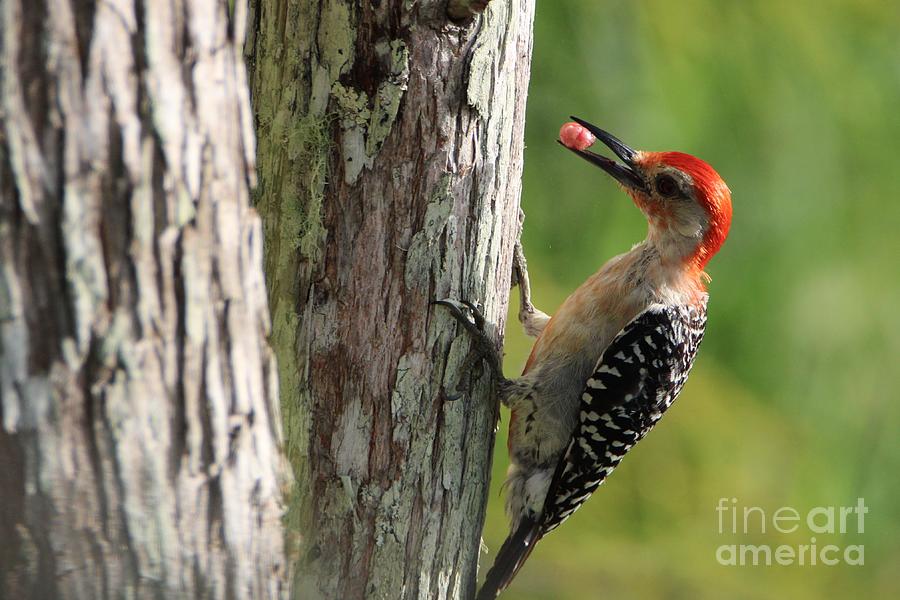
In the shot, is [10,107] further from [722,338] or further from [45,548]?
[722,338]

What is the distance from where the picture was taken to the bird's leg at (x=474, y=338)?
8.27 feet

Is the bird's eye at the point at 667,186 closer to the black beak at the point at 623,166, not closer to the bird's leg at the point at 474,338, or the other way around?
the black beak at the point at 623,166

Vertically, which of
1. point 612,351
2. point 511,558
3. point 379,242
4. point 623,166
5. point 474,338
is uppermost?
point 623,166

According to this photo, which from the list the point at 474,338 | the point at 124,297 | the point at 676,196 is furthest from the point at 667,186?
the point at 124,297

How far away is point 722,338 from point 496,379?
2762 millimetres

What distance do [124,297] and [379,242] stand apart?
3.56 ft

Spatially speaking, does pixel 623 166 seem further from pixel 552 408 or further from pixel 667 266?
pixel 552 408

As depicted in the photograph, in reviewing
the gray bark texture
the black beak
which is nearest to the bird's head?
the black beak

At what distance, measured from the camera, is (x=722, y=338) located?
5.12 metres

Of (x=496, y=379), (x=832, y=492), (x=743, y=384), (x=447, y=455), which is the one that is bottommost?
(x=447, y=455)

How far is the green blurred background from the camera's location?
4809 mm

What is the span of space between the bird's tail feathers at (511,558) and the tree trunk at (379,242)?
621 millimetres

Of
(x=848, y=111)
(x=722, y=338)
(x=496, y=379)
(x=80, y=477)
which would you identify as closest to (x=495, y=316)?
(x=496, y=379)

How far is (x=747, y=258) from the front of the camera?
513 cm
